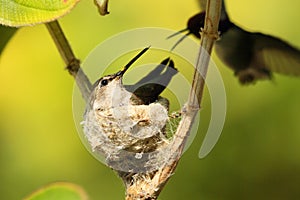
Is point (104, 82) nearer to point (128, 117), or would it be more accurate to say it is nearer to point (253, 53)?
point (128, 117)

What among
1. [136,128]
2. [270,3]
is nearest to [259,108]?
[270,3]

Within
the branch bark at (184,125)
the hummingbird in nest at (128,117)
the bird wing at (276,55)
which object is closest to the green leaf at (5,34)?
the hummingbird in nest at (128,117)

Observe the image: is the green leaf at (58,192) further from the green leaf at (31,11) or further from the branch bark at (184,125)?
the green leaf at (31,11)

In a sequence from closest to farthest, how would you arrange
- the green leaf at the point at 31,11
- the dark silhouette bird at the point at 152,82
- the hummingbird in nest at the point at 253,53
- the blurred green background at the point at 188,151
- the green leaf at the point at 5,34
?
the green leaf at the point at 31,11
the dark silhouette bird at the point at 152,82
the green leaf at the point at 5,34
the hummingbird in nest at the point at 253,53
the blurred green background at the point at 188,151

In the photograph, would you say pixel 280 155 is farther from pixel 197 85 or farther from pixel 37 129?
pixel 197 85

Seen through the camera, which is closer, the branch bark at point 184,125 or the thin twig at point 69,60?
the branch bark at point 184,125

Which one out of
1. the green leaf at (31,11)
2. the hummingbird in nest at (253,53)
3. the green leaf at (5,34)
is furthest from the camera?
the hummingbird in nest at (253,53)

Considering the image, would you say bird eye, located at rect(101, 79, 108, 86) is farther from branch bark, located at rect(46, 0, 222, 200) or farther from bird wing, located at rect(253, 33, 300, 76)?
bird wing, located at rect(253, 33, 300, 76)
